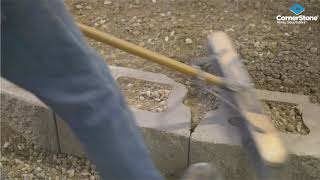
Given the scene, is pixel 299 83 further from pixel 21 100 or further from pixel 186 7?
pixel 21 100

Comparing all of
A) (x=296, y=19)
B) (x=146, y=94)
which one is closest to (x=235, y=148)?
(x=146, y=94)

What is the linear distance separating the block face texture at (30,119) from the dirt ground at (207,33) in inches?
21.4

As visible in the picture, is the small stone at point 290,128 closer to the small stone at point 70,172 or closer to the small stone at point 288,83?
the small stone at point 288,83

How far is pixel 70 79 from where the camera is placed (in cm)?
146

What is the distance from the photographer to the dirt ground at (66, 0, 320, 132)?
2.73 meters

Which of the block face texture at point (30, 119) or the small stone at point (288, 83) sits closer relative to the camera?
the block face texture at point (30, 119)

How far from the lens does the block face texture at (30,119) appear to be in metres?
2.53

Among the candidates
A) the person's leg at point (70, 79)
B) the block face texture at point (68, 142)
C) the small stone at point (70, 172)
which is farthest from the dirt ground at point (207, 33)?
the person's leg at point (70, 79)

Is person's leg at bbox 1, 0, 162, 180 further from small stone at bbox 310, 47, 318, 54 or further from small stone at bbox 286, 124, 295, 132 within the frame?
small stone at bbox 310, 47, 318, 54

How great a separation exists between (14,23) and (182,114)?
115cm

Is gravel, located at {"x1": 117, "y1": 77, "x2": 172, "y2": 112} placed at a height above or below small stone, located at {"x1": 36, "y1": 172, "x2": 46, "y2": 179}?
above

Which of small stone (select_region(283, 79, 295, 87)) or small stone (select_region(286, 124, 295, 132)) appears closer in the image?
small stone (select_region(286, 124, 295, 132))

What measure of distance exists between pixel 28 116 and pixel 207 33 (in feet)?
3.77

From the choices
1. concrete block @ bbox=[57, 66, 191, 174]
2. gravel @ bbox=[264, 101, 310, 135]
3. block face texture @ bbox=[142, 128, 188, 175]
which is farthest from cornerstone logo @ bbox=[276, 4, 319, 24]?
block face texture @ bbox=[142, 128, 188, 175]
